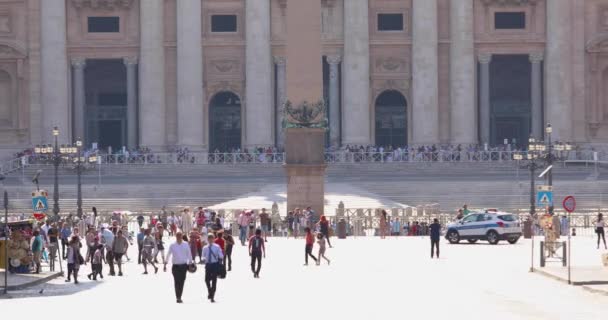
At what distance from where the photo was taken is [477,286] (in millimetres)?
38844

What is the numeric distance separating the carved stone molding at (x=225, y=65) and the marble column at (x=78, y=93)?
716 centimetres

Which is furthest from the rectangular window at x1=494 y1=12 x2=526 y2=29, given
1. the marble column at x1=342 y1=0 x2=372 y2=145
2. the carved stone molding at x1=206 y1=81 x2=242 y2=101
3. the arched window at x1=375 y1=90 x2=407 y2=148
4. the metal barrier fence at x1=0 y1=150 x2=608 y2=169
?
the carved stone molding at x1=206 y1=81 x2=242 y2=101

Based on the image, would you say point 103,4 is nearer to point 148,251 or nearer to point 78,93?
point 78,93

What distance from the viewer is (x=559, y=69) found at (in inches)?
3728

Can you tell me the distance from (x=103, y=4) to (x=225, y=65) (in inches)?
292

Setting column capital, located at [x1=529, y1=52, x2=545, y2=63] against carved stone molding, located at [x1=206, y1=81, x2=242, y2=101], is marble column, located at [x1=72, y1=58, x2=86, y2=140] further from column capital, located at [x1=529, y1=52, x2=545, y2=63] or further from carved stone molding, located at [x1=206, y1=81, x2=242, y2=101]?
column capital, located at [x1=529, y1=52, x2=545, y2=63]

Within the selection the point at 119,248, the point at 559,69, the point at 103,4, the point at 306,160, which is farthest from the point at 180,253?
the point at 103,4

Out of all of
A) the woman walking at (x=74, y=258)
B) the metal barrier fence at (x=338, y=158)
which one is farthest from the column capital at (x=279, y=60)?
the woman walking at (x=74, y=258)

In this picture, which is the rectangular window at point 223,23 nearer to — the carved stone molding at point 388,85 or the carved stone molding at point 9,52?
the carved stone molding at point 388,85

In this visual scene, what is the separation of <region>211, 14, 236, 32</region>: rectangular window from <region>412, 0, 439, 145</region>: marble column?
9.90 meters

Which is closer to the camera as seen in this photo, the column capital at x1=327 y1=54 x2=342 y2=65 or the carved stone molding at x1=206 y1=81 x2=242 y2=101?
the column capital at x1=327 y1=54 x2=342 y2=65

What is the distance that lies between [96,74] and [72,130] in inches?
289

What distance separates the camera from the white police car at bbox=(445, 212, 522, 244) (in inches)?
2368

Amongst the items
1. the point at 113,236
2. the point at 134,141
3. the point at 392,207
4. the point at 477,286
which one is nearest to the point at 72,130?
the point at 134,141
